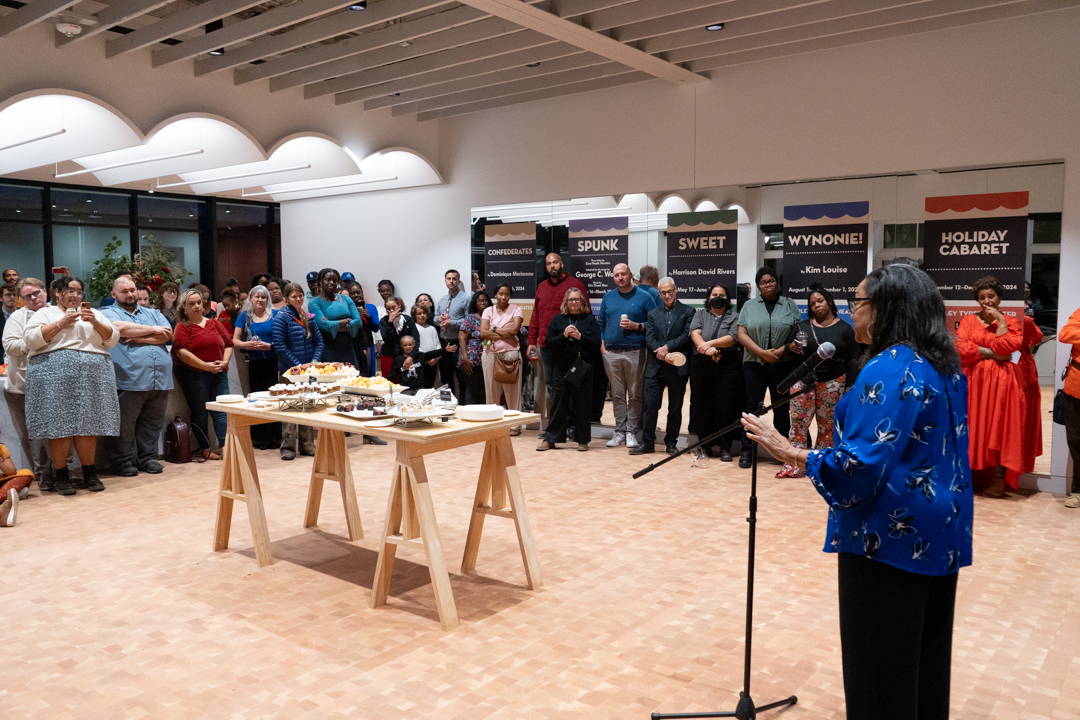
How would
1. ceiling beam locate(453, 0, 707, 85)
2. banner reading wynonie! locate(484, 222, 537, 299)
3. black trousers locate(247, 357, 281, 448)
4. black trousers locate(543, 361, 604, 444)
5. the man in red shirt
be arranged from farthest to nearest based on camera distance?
1. banner reading wynonie! locate(484, 222, 537, 299)
2. the man in red shirt
3. black trousers locate(543, 361, 604, 444)
4. black trousers locate(247, 357, 281, 448)
5. ceiling beam locate(453, 0, 707, 85)

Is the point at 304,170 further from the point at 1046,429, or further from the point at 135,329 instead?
the point at 1046,429

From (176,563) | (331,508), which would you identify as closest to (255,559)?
(176,563)

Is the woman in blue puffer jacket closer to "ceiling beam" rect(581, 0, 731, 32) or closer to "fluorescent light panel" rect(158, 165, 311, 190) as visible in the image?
"fluorescent light panel" rect(158, 165, 311, 190)

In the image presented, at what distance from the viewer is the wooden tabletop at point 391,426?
3.66 metres

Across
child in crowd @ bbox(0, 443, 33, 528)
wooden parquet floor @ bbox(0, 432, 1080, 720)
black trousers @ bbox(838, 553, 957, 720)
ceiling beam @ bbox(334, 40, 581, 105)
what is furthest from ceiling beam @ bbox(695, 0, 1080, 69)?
child in crowd @ bbox(0, 443, 33, 528)

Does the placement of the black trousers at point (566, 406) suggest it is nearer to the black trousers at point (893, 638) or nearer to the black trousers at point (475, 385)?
the black trousers at point (475, 385)

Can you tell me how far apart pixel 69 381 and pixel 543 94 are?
17.0 feet

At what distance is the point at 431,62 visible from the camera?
749cm

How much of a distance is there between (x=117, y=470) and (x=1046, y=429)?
800cm

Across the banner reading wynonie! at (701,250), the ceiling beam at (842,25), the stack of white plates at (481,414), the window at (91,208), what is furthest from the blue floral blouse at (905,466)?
the window at (91,208)

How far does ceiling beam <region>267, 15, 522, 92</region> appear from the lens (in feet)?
21.8

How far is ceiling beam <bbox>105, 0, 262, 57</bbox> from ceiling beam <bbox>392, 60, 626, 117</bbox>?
9.05ft

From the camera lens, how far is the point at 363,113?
9.19 m

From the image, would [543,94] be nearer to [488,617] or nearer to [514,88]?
[514,88]
